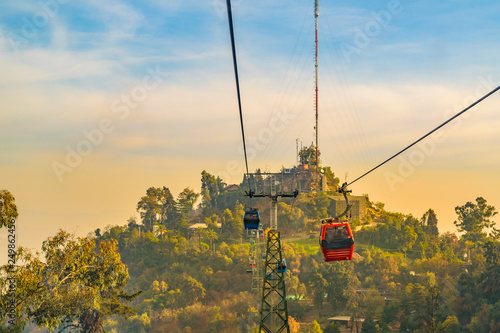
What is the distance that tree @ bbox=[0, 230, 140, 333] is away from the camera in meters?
42.0

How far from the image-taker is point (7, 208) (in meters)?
36.0

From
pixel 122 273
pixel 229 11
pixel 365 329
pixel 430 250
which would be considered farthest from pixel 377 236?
pixel 229 11


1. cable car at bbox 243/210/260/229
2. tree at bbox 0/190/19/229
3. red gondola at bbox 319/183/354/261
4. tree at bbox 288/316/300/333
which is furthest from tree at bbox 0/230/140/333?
tree at bbox 288/316/300/333

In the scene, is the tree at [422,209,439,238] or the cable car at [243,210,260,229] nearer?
the cable car at [243,210,260,229]

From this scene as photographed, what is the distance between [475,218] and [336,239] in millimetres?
164807

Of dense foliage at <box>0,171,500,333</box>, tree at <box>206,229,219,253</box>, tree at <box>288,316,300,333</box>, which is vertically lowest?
tree at <box>288,316,300,333</box>

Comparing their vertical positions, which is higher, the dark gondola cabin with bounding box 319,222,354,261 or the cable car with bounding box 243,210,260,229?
the cable car with bounding box 243,210,260,229

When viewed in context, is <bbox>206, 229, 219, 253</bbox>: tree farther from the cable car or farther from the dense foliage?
the cable car

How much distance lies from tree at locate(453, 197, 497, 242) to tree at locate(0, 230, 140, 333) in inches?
5702

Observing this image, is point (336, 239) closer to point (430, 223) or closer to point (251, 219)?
point (251, 219)

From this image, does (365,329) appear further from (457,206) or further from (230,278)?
(457,206)

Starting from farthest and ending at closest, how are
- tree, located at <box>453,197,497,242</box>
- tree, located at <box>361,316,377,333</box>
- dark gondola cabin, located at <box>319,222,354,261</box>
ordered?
tree, located at <box>453,197,497,242</box>
tree, located at <box>361,316,377,333</box>
dark gondola cabin, located at <box>319,222,354,261</box>

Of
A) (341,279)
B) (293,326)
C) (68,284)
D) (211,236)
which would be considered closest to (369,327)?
(293,326)

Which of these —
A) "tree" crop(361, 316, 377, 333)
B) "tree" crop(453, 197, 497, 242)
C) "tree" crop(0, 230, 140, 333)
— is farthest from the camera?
"tree" crop(453, 197, 497, 242)
